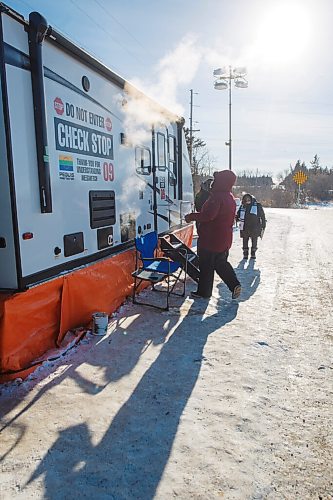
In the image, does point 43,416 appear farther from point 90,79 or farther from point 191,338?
point 90,79

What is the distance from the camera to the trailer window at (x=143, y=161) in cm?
568

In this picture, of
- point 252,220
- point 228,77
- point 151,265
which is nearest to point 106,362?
point 151,265

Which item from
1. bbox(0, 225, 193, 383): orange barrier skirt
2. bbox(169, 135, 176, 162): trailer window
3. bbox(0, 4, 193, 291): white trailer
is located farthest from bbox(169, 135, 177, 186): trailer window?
bbox(0, 225, 193, 383): orange barrier skirt

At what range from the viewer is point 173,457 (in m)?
2.42

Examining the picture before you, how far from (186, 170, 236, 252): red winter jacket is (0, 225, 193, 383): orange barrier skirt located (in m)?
1.21

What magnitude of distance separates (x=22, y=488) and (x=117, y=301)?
299cm

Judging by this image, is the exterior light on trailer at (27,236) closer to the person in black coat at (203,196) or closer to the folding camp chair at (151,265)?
the folding camp chair at (151,265)

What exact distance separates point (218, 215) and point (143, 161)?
1.36 m

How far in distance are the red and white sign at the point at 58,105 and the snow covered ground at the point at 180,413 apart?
2.19 meters

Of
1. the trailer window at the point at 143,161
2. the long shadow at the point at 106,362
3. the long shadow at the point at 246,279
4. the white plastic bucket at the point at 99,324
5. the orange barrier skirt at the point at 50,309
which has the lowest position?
the long shadow at the point at 246,279

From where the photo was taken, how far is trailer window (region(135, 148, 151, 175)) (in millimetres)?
5684

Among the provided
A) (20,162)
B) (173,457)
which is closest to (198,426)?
(173,457)

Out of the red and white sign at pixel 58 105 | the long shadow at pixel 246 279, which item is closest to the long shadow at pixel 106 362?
the long shadow at pixel 246 279

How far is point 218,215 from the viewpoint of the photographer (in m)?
5.48
